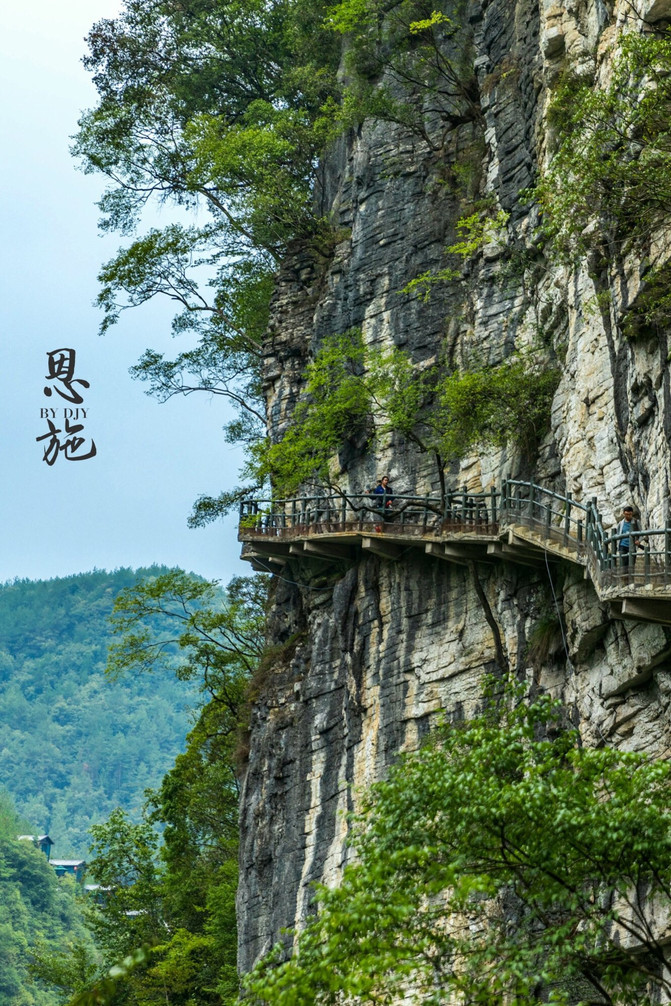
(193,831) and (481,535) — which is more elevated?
(481,535)

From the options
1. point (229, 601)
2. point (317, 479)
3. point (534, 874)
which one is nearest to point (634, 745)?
point (534, 874)

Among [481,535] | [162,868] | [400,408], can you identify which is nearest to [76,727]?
[162,868]

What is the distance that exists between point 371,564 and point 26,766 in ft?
484

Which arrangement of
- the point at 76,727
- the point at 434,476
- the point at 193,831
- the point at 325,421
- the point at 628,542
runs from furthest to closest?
the point at 76,727 → the point at 193,831 → the point at 325,421 → the point at 434,476 → the point at 628,542

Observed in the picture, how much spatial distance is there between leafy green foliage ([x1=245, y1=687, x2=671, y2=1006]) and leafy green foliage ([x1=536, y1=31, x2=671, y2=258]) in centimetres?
877

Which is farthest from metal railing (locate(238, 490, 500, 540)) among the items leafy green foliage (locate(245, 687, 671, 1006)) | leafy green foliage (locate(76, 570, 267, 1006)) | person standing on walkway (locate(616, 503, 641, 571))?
leafy green foliage (locate(245, 687, 671, 1006))

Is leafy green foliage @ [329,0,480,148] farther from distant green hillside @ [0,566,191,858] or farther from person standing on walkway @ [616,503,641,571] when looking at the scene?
distant green hillside @ [0,566,191,858]

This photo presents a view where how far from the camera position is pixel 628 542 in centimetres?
2195

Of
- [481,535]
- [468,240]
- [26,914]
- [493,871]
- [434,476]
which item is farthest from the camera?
[26,914]

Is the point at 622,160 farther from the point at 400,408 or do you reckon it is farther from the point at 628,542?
the point at 400,408

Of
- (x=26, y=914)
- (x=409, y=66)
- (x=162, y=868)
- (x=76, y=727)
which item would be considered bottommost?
(x=26, y=914)

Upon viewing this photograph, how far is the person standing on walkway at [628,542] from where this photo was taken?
70.5ft

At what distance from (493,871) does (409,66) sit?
26181 millimetres

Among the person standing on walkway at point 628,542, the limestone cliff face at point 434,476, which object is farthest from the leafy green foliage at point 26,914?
the person standing on walkway at point 628,542
